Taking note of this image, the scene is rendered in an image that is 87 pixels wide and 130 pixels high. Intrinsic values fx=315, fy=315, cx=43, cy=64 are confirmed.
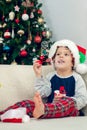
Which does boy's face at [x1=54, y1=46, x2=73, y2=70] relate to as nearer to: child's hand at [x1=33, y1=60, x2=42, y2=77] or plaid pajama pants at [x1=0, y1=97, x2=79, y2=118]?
child's hand at [x1=33, y1=60, x2=42, y2=77]

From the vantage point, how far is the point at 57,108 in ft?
6.48

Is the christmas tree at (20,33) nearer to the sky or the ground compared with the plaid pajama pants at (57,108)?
nearer to the sky

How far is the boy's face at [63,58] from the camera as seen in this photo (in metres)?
2.42

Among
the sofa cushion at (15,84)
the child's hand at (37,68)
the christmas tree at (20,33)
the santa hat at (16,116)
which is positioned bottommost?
the santa hat at (16,116)

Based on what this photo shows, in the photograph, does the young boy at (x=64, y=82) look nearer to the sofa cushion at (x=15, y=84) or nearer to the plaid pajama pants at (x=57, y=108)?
the plaid pajama pants at (x=57, y=108)

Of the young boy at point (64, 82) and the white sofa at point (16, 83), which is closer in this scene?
the young boy at point (64, 82)

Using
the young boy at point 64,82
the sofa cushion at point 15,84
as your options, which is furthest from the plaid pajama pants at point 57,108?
the sofa cushion at point 15,84

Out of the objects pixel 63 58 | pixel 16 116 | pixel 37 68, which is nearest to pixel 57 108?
pixel 16 116

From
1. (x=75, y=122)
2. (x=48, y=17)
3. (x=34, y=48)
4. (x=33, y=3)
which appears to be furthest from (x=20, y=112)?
(x=48, y=17)

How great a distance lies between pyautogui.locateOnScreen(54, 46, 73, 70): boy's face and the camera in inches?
95.3

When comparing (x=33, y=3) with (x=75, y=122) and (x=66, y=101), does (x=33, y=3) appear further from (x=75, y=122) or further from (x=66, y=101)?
(x=75, y=122)

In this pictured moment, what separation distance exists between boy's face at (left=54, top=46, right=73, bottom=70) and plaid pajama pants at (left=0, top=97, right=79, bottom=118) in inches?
14.8

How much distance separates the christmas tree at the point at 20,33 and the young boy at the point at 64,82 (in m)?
0.69

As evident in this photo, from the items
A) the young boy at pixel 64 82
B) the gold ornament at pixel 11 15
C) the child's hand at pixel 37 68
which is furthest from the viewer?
the gold ornament at pixel 11 15
